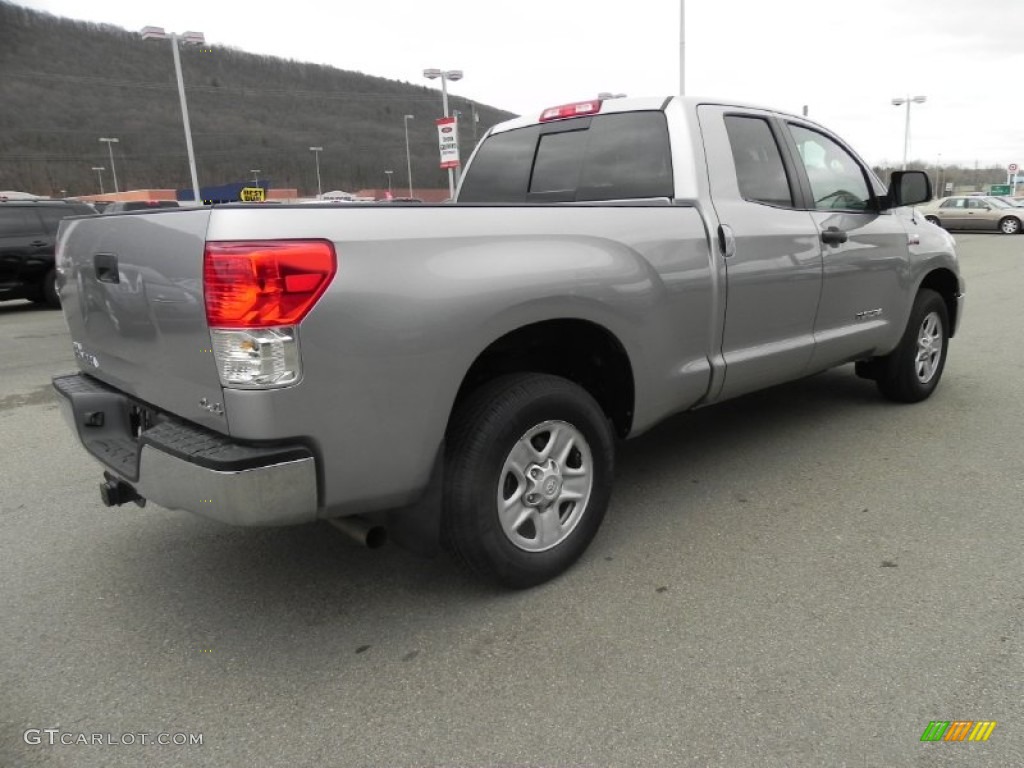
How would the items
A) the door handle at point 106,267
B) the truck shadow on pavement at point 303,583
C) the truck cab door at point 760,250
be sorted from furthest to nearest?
the truck cab door at point 760,250 < the truck shadow on pavement at point 303,583 < the door handle at point 106,267

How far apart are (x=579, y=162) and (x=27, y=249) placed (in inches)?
439

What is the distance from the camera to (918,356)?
516 centimetres

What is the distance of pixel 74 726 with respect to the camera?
2225mm

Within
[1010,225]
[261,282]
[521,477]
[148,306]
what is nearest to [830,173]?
[521,477]

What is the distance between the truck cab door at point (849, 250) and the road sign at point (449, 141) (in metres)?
13.7

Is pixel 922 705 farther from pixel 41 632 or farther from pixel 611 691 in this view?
pixel 41 632

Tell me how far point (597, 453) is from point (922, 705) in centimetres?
134

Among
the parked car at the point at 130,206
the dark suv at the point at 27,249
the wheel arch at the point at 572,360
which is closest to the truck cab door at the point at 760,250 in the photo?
the wheel arch at the point at 572,360

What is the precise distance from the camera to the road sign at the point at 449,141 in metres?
17.3

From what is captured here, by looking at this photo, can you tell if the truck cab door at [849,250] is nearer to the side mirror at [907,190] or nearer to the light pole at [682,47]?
the side mirror at [907,190]

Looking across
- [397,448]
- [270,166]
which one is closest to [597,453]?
[397,448]

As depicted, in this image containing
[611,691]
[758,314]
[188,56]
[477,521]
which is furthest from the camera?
[188,56]

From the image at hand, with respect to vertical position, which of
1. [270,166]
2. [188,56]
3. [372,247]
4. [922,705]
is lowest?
[922,705]

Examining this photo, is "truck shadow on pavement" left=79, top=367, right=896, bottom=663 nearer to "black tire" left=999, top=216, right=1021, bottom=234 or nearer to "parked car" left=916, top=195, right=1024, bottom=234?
"parked car" left=916, top=195, right=1024, bottom=234
